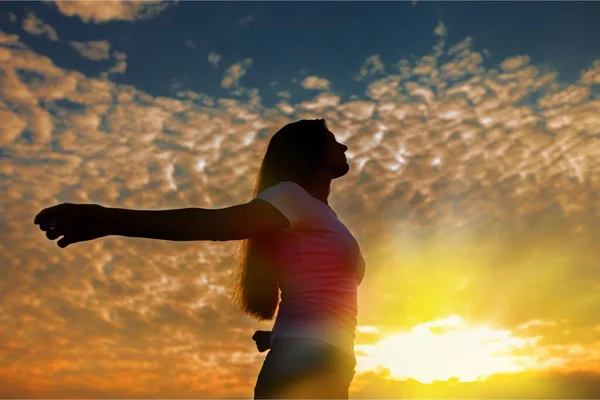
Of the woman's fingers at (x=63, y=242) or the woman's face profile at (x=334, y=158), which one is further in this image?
the woman's face profile at (x=334, y=158)

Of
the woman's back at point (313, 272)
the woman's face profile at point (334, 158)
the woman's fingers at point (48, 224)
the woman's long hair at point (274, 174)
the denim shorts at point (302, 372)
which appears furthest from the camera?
the woman's face profile at point (334, 158)

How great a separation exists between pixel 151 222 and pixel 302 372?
Result: 1.19 metres

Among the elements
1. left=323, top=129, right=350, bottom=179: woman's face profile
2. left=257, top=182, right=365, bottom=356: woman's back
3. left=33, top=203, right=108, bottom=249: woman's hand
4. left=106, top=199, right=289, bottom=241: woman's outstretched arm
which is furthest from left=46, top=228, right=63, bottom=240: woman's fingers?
left=323, top=129, right=350, bottom=179: woman's face profile

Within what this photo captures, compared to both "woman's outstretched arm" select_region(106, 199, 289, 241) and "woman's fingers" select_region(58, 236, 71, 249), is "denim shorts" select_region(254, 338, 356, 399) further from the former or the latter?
"woman's fingers" select_region(58, 236, 71, 249)

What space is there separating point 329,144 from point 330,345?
1.60m

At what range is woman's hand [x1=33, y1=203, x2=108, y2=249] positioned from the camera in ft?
11.4

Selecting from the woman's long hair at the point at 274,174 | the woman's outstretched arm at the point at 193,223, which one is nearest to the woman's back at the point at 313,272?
the woman's outstretched arm at the point at 193,223

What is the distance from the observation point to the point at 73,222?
350 cm

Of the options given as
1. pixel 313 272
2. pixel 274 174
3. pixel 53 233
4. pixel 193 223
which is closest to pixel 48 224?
pixel 53 233

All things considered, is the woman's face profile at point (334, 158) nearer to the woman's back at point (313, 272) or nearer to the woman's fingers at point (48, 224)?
the woman's back at point (313, 272)

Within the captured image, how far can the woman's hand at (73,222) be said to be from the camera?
3477 mm

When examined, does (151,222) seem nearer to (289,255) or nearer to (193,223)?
(193,223)

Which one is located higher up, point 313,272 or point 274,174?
point 274,174

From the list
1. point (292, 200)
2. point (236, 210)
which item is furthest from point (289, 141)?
point (236, 210)
